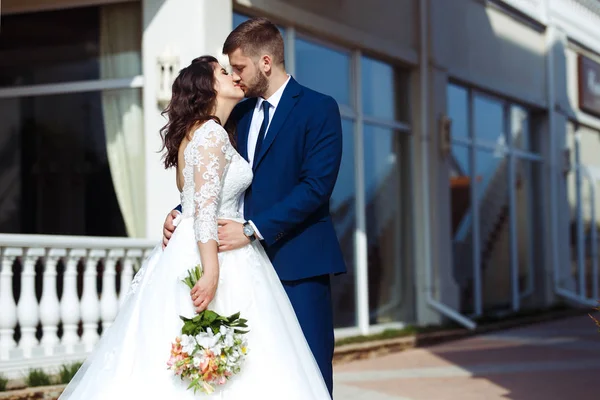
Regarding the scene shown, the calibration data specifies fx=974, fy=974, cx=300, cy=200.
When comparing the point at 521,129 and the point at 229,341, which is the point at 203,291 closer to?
the point at 229,341

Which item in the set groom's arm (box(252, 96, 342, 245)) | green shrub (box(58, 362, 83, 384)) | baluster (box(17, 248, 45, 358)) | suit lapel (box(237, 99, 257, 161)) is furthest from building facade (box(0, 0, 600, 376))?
groom's arm (box(252, 96, 342, 245))

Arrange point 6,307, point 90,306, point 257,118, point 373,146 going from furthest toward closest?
1. point 373,146
2. point 90,306
3. point 6,307
4. point 257,118

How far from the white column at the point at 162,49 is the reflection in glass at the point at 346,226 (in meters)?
2.21

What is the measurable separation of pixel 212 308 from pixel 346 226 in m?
5.79

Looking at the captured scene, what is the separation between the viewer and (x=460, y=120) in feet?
36.1

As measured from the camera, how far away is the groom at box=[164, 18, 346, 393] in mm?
3211

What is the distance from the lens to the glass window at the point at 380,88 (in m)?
9.16

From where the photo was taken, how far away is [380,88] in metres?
9.44

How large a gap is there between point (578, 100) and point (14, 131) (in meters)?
9.57

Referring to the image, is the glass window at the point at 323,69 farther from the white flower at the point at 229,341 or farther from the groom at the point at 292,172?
the white flower at the point at 229,341

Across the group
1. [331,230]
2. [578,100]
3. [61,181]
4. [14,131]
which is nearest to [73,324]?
[61,181]

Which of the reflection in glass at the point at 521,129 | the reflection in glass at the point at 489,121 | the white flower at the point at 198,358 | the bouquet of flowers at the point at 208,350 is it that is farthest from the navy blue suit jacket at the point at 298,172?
the reflection in glass at the point at 521,129

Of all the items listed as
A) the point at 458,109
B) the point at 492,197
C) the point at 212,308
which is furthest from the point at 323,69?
the point at 212,308

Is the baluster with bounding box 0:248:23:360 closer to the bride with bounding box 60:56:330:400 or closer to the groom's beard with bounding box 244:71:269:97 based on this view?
the bride with bounding box 60:56:330:400
